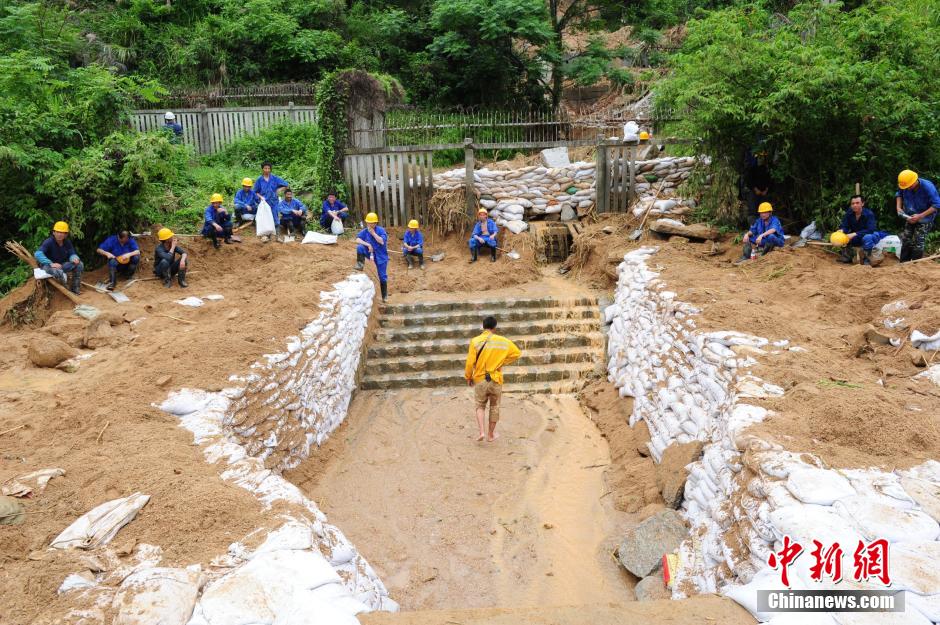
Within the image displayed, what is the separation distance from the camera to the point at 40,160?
858 centimetres

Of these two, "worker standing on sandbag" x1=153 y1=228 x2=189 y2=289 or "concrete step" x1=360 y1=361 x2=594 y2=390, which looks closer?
"concrete step" x1=360 y1=361 x2=594 y2=390

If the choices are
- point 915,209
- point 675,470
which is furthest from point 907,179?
point 675,470

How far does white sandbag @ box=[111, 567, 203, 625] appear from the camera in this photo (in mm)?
2973

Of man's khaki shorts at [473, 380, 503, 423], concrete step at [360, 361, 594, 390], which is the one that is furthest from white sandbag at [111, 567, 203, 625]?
concrete step at [360, 361, 594, 390]

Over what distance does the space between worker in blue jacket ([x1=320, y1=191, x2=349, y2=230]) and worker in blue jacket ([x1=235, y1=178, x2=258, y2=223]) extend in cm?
117

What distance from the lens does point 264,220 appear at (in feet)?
33.9

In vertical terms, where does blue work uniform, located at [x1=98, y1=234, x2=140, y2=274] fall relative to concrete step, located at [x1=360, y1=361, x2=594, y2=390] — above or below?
above

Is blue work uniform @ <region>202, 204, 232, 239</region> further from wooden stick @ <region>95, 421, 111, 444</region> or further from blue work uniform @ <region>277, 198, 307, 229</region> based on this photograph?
wooden stick @ <region>95, 421, 111, 444</region>

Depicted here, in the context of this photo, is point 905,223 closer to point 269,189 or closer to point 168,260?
point 269,189

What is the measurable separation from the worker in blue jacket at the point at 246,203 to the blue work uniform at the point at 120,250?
219cm

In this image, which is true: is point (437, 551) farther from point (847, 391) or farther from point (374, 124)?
point (374, 124)

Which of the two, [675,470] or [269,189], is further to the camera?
[269,189]

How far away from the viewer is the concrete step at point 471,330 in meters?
9.15

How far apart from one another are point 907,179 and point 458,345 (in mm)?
5931
